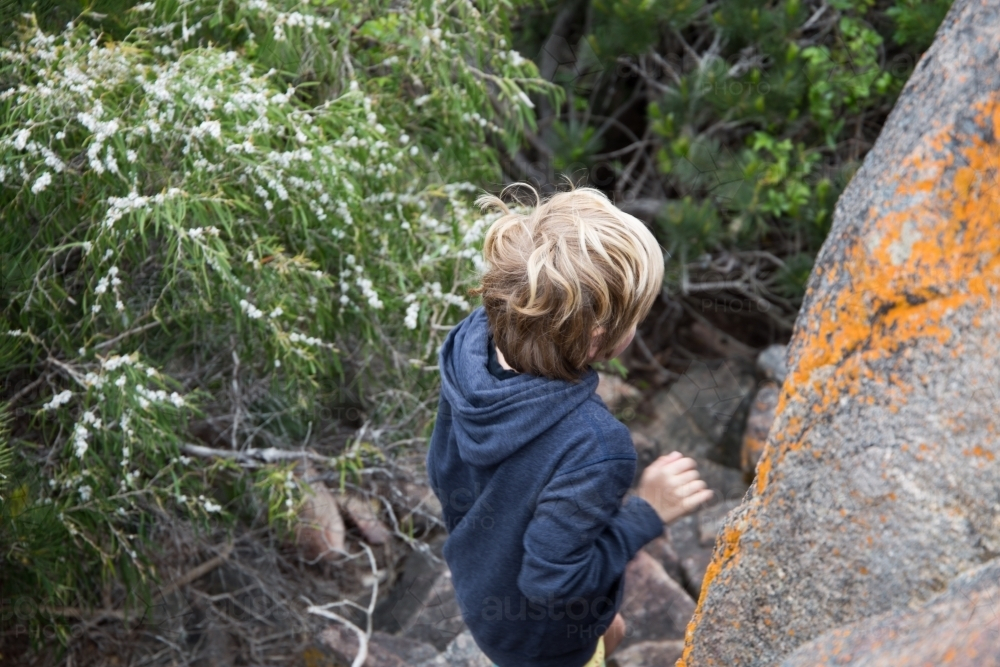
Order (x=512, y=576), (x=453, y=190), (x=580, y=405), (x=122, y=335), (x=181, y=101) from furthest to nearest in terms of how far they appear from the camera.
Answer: (x=453, y=190), (x=122, y=335), (x=181, y=101), (x=512, y=576), (x=580, y=405)

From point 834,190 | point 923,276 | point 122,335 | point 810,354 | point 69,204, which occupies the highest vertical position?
point 923,276

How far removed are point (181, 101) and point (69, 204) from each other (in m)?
0.48

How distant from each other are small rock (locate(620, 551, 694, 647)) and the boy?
1570mm

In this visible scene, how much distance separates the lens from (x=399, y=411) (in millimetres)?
3354

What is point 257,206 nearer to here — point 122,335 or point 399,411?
point 122,335

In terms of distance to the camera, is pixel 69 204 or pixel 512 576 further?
pixel 69 204

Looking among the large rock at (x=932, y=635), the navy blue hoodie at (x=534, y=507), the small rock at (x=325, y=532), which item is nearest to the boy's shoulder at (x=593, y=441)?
the navy blue hoodie at (x=534, y=507)

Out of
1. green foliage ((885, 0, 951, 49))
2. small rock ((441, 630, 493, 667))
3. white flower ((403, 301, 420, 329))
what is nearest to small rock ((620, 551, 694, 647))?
small rock ((441, 630, 493, 667))

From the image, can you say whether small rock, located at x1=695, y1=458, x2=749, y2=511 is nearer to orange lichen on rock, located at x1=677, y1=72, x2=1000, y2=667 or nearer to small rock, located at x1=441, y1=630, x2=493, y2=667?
small rock, located at x1=441, y1=630, x2=493, y2=667

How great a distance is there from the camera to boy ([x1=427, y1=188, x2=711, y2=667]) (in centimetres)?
167

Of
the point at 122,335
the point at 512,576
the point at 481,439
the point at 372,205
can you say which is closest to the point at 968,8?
the point at 481,439

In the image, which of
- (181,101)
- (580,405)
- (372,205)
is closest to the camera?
(580,405)

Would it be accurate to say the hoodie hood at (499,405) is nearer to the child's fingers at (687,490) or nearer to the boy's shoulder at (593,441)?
the boy's shoulder at (593,441)

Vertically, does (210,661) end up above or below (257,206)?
below
